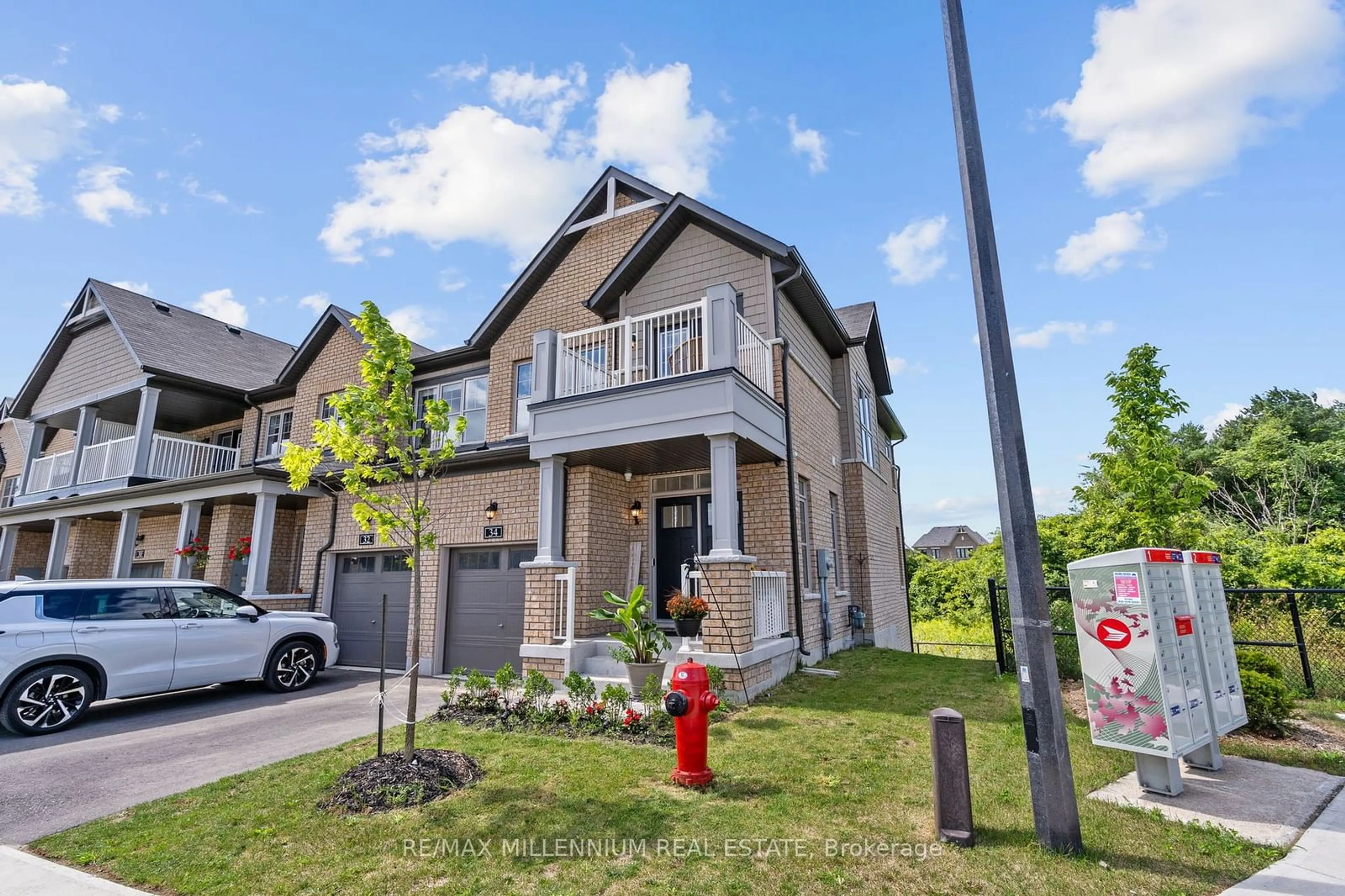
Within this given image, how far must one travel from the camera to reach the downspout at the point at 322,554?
12.7 metres

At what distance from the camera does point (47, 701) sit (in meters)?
7.40

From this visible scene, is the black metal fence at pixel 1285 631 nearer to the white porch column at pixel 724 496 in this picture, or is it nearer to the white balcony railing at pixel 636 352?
the white porch column at pixel 724 496

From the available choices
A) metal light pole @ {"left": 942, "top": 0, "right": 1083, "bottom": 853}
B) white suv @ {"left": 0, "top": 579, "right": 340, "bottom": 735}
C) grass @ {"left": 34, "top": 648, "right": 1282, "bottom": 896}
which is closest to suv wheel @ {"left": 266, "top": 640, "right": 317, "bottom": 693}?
white suv @ {"left": 0, "top": 579, "right": 340, "bottom": 735}

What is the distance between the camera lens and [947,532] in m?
71.1

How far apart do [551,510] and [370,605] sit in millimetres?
5836

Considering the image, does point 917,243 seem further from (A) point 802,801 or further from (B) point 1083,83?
(A) point 802,801

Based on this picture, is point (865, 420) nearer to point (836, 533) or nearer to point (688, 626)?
point (836, 533)

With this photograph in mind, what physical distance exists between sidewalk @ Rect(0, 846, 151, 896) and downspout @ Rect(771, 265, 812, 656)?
7.83m

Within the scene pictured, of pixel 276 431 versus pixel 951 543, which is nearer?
pixel 276 431

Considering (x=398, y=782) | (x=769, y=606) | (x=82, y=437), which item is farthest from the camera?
(x=82, y=437)

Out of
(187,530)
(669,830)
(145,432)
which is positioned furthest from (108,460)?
(669,830)

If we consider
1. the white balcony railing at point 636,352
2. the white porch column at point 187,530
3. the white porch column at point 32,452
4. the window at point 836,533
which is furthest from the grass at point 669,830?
the white porch column at point 32,452

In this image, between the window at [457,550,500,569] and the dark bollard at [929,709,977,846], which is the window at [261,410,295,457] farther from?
the dark bollard at [929,709,977,846]

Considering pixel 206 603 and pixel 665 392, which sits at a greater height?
pixel 665 392
